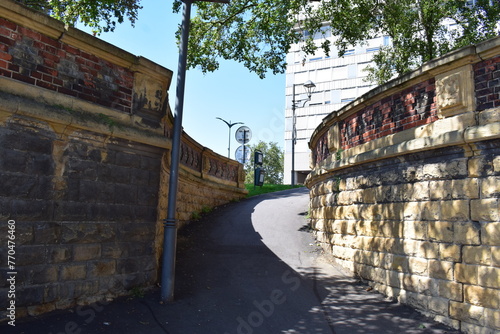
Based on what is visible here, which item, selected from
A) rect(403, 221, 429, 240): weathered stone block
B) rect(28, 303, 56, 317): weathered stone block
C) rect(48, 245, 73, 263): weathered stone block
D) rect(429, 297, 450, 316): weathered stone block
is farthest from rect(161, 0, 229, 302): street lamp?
rect(429, 297, 450, 316): weathered stone block

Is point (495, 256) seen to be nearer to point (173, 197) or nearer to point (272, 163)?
point (173, 197)

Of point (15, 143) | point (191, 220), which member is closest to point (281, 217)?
point (191, 220)

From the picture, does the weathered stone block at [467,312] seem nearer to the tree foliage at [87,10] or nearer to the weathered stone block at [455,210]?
the weathered stone block at [455,210]

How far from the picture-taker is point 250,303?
17.4ft

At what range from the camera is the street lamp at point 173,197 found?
522cm

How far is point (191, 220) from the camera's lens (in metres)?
10.4

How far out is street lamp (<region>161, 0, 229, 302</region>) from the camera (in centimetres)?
522

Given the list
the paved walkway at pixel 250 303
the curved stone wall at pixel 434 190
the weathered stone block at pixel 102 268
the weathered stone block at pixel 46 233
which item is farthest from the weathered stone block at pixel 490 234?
the weathered stone block at pixel 46 233

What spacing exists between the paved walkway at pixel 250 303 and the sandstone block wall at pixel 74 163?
1.33 ft

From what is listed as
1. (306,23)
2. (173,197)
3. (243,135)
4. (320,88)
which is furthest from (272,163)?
(173,197)

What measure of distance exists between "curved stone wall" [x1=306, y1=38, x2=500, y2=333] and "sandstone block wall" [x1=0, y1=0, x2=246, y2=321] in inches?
130

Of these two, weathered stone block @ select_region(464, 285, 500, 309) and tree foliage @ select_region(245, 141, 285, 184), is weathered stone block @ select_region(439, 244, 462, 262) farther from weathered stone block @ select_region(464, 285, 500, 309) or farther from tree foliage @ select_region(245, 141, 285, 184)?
tree foliage @ select_region(245, 141, 285, 184)

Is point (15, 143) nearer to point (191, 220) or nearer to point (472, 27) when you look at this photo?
point (191, 220)

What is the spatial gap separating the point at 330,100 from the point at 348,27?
32.1 metres
